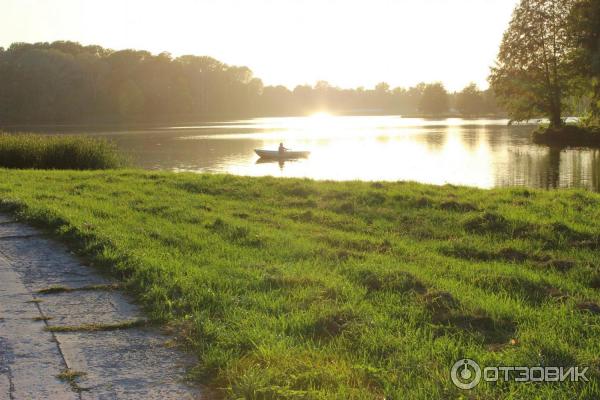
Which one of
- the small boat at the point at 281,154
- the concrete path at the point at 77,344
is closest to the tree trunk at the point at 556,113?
the small boat at the point at 281,154

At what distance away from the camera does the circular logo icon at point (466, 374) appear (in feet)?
10.8

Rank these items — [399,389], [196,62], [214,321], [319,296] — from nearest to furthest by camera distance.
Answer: [399,389]
[214,321]
[319,296]
[196,62]

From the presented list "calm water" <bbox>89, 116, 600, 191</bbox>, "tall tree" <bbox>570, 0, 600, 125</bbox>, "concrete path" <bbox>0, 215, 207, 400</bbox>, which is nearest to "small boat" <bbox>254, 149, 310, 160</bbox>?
"calm water" <bbox>89, 116, 600, 191</bbox>

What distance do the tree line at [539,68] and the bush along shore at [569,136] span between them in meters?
0.76

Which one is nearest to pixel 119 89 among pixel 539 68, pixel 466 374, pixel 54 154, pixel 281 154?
pixel 281 154

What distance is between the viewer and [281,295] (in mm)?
4926

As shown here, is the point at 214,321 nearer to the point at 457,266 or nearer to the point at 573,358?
the point at 573,358

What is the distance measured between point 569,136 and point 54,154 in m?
33.3

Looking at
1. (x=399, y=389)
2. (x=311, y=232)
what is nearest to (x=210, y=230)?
(x=311, y=232)

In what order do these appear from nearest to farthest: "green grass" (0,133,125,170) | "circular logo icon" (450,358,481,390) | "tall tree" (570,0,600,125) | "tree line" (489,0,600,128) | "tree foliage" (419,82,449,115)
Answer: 1. "circular logo icon" (450,358,481,390)
2. "green grass" (0,133,125,170)
3. "tall tree" (570,0,600,125)
4. "tree line" (489,0,600,128)
5. "tree foliage" (419,82,449,115)

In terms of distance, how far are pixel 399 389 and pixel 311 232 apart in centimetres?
489

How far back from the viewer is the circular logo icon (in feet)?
10.8

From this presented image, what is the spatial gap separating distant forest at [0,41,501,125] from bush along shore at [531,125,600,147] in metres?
67.3

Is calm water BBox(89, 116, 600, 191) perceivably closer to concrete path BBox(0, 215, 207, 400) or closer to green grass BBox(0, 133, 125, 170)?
green grass BBox(0, 133, 125, 170)
